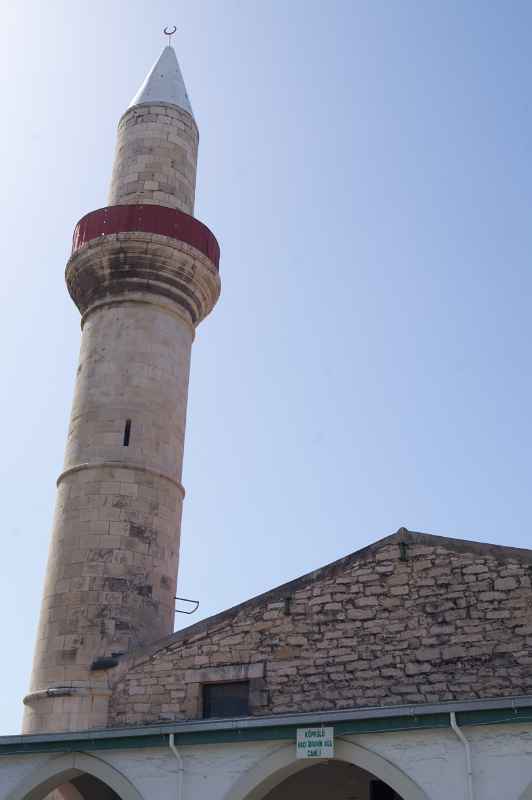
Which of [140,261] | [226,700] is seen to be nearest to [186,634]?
[226,700]

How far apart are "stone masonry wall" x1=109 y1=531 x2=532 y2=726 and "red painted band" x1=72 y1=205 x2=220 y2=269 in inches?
268

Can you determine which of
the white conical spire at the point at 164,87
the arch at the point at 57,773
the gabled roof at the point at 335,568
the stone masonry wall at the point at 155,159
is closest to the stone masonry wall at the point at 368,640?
the gabled roof at the point at 335,568

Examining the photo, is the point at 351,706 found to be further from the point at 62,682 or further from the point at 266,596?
the point at 62,682

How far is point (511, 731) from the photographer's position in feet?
26.0

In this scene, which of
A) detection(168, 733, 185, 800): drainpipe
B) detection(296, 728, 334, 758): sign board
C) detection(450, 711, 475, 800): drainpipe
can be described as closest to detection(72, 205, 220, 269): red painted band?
detection(168, 733, 185, 800): drainpipe

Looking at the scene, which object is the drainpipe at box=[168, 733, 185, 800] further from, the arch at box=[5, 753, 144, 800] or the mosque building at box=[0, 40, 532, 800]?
the arch at box=[5, 753, 144, 800]

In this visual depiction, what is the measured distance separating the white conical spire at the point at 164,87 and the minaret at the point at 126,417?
60 millimetres

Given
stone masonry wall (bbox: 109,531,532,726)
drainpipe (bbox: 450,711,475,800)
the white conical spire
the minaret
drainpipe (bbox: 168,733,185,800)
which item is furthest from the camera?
the white conical spire

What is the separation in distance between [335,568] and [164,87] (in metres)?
→ 10.6

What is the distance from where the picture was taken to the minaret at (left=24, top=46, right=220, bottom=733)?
1267 cm

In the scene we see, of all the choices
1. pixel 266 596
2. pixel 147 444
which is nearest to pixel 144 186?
pixel 147 444

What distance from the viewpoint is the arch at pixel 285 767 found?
8375mm

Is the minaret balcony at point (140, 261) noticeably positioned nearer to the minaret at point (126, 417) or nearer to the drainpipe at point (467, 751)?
the minaret at point (126, 417)

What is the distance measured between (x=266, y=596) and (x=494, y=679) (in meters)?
3.03
